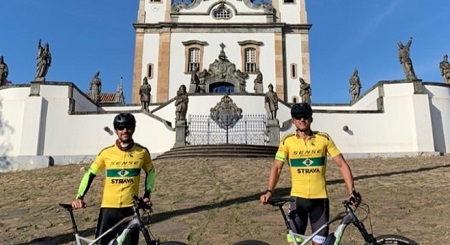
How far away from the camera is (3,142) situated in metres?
21.8

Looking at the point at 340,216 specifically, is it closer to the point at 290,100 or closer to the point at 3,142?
the point at 3,142

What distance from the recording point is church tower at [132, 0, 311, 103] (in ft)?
101

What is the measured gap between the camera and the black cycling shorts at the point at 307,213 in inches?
148

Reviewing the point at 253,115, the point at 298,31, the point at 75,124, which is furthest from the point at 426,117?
the point at 75,124

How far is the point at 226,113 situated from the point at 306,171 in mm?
18256

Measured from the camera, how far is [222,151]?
17.6 metres

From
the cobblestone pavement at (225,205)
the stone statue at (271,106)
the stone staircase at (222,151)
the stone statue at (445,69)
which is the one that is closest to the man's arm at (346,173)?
the cobblestone pavement at (225,205)

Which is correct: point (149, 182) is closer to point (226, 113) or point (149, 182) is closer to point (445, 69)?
point (226, 113)

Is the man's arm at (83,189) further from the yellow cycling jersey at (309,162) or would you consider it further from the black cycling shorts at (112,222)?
the yellow cycling jersey at (309,162)

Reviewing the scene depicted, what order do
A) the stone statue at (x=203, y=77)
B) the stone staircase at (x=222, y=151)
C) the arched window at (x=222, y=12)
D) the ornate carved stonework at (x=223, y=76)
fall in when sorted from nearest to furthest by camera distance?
the stone staircase at (x=222, y=151) < the stone statue at (x=203, y=77) < the ornate carved stonework at (x=223, y=76) < the arched window at (x=222, y=12)


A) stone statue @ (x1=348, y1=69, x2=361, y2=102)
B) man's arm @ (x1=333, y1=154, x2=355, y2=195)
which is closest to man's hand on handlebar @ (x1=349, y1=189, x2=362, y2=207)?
man's arm @ (x1=333, y1=154, x2=355, y2=195)

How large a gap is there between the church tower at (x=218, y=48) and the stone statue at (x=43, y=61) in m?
8.11

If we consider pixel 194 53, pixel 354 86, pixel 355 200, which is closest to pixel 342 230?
pixel 355 200

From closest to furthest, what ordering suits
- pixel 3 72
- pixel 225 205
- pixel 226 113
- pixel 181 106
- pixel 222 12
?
1. pixel 225 205
2. pixel 181 106
3. pixel 226 113
4. pixel 3 72
5. pixel 222 12
